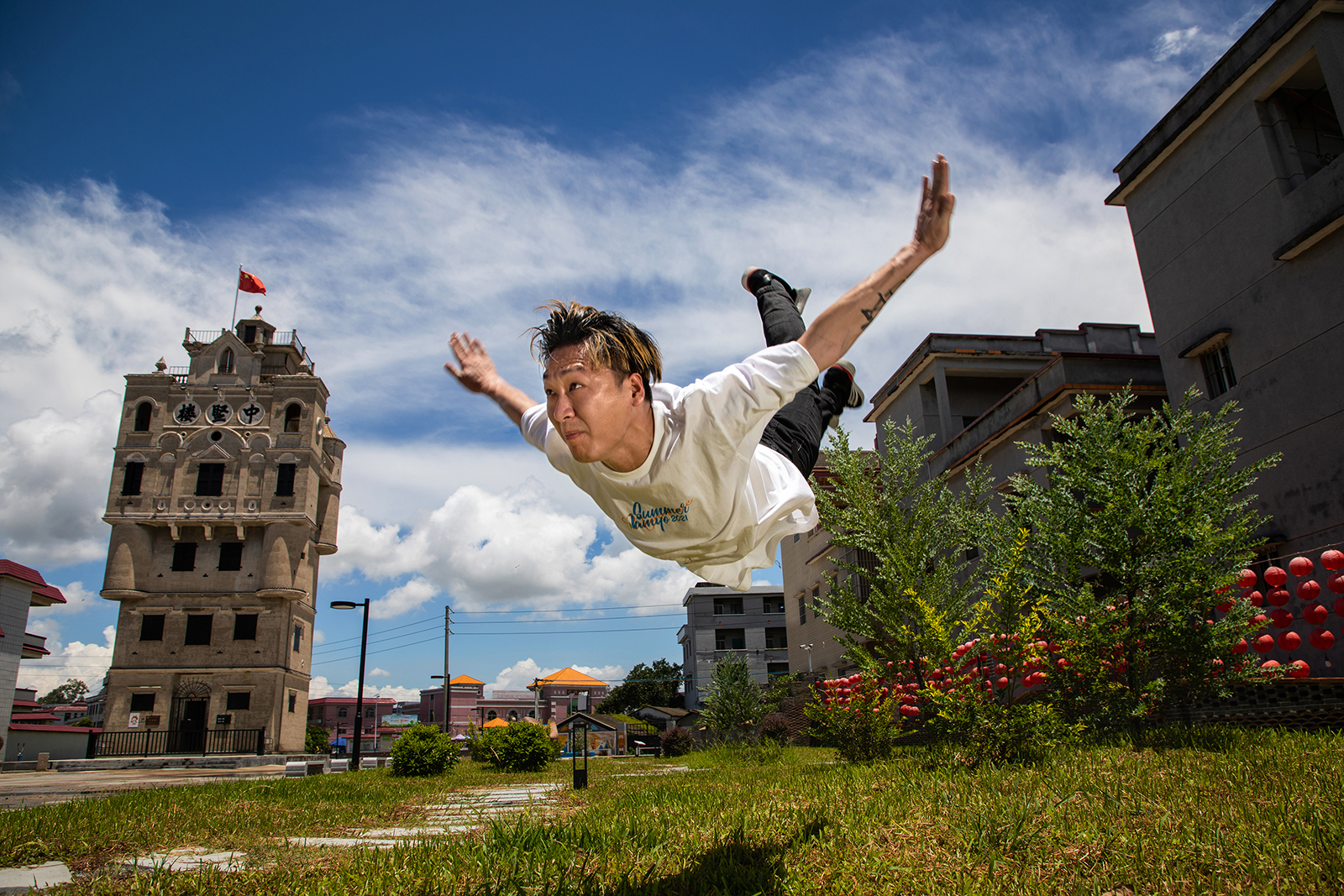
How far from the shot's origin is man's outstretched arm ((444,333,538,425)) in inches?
169

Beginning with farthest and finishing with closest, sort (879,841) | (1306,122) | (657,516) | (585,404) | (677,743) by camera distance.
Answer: (677,743), (1306,122), (879,841), (657,516), (585,404)

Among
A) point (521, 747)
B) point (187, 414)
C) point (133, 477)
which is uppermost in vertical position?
point (187, 414)

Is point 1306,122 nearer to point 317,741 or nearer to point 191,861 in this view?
point 191,861

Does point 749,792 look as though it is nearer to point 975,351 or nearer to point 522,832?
point 522,832

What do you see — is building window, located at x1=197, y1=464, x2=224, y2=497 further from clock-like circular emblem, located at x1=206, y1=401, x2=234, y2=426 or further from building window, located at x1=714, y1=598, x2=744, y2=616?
building window, located at x1=714, y1=598, x2=744, y2=616

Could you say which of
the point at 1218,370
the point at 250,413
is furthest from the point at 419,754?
the point at 250,413

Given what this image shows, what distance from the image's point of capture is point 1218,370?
15.4 m

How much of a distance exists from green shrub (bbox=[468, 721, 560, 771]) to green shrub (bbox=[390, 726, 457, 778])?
118 centimetres

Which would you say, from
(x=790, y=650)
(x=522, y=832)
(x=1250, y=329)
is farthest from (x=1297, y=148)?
(x=790, y=650)

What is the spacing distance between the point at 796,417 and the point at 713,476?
3.72 feet

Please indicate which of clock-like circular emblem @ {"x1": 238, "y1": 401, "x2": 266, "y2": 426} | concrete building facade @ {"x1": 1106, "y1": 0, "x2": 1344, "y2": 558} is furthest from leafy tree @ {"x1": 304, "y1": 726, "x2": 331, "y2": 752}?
concrete building facade @ {"x1": 1106, "y1": 0, "x2": 1344, "y2": 558}

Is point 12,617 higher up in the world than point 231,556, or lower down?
lower down

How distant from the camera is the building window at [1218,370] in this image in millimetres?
15078

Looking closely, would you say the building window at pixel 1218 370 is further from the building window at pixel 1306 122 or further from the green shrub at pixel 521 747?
the green shrub at pixel 521 747
